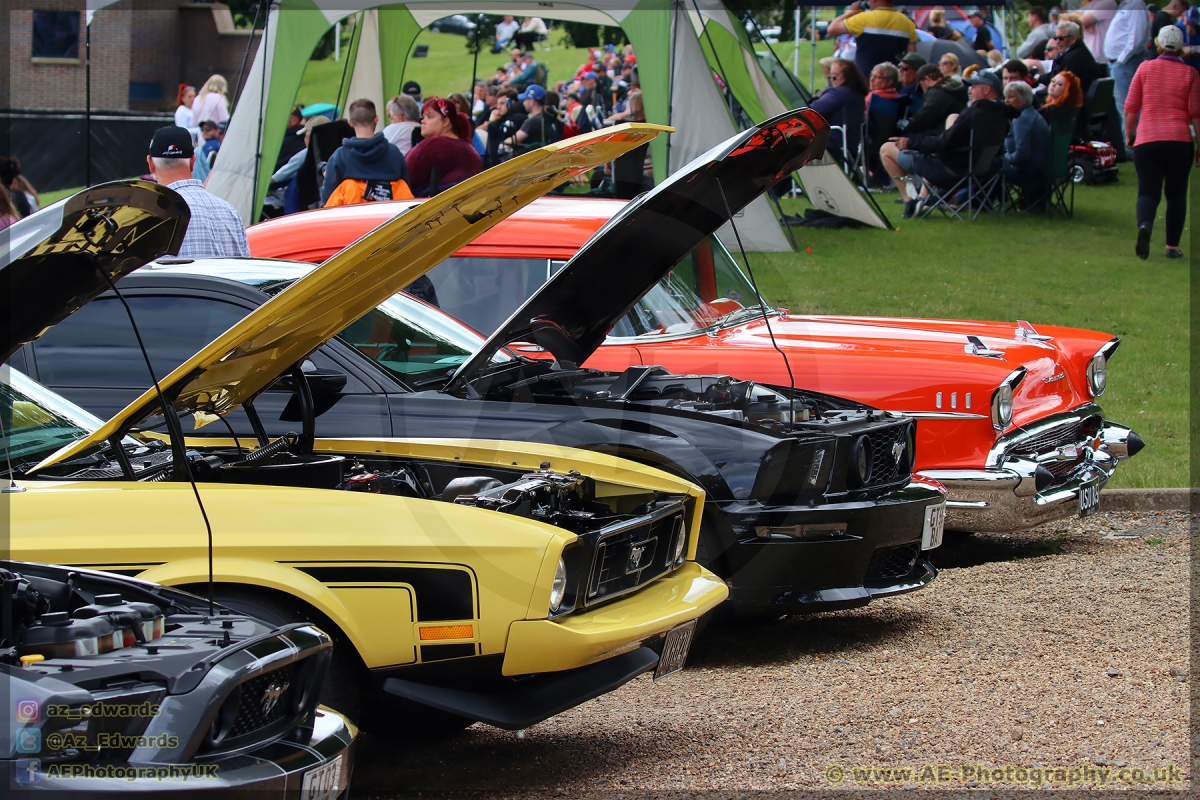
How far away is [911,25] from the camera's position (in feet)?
60.5

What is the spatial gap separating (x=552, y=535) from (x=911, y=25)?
1707cm

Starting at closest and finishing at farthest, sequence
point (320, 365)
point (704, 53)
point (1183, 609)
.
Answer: point (320, 365) → point (1183, 609) → point (704, 53)

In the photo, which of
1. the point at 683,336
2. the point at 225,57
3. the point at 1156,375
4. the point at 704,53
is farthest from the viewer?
the point at 225,57

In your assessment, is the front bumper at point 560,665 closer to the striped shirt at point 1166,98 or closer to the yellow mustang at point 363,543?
the yellow mustang at point 363,543

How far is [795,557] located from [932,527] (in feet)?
2.56

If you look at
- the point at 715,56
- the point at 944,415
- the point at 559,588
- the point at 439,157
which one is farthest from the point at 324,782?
the point at 715,56

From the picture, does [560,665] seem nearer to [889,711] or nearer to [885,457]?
[889,711]

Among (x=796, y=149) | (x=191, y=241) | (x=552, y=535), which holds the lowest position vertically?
(x=552, y=535)

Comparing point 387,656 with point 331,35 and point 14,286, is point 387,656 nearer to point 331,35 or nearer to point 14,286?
point 14,286

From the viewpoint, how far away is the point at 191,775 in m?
2.41

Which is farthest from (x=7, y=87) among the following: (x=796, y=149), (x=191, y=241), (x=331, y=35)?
(x=796, y=149)

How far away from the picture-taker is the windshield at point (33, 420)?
13.2ft

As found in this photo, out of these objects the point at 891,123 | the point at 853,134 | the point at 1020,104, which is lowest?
the point at 853,134

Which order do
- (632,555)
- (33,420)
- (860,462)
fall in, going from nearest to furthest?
1. (632,555)
2. (33,420)
3. (860,462)
